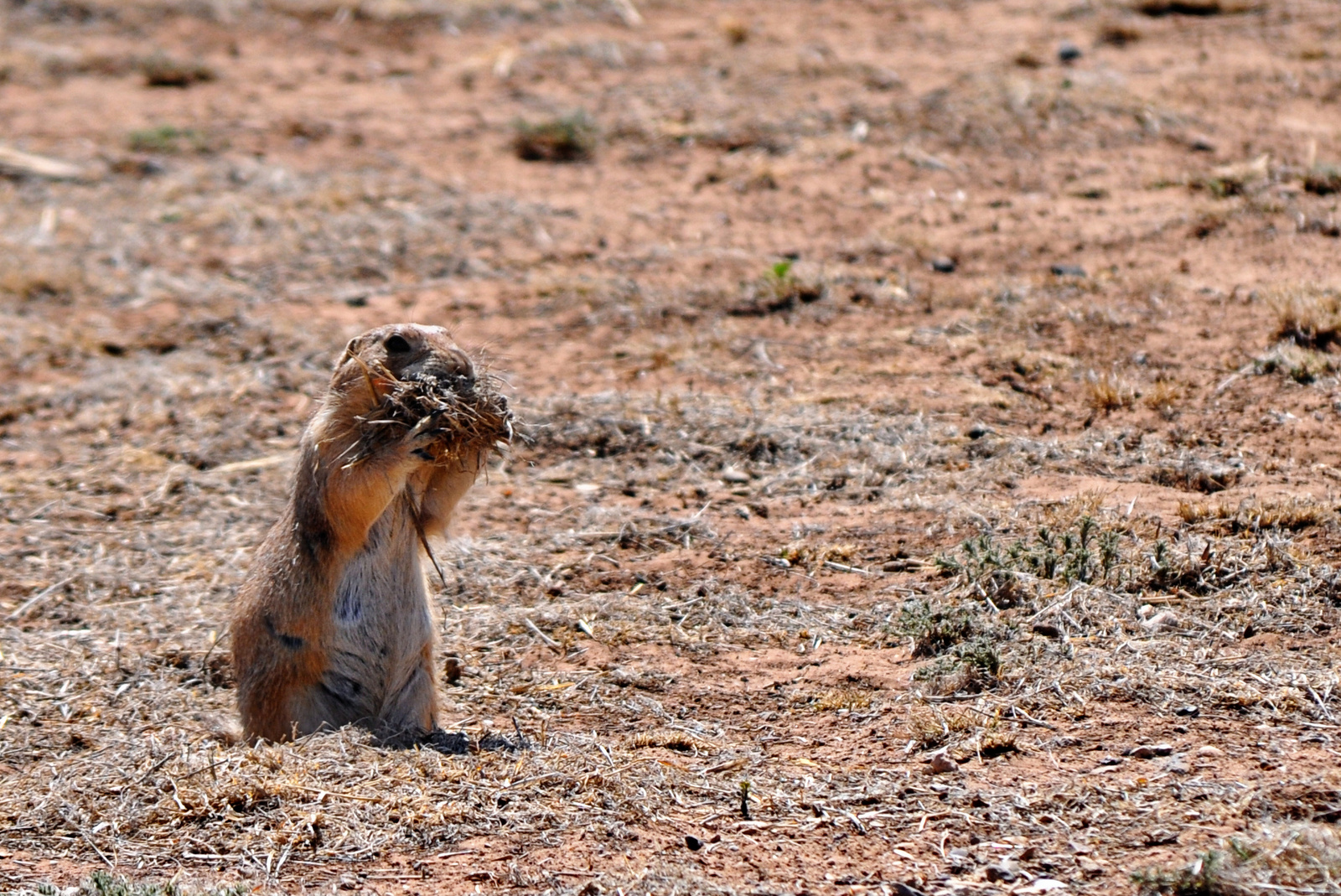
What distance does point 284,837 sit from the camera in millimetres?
5164

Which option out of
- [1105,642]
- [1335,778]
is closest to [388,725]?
[1105,642]

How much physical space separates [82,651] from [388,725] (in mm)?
1813

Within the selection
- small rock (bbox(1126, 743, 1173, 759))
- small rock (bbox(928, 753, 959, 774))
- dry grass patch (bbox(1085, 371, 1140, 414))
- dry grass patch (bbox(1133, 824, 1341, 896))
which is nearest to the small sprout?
dry grass patch (bbox(1085, 371, 1140, 414))

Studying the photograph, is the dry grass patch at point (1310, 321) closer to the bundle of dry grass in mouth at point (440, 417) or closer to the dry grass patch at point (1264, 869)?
the dry grass patch at point (1264, 869)

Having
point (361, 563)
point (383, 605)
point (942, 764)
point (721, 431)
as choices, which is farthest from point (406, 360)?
point (721, 431)

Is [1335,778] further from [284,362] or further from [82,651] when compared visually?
[284,362]

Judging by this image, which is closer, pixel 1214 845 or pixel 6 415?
pixel 1214 845

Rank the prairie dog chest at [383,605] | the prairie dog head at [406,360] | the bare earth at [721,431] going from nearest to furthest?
the bare earth at [721,431]
the prairie dog head at [406,360]
the prairie dog chest at [383,605]

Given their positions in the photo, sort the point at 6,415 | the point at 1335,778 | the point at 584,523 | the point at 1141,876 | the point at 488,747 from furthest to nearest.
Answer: the point at 6,415 → the point at 584,523 → the point at 488,747 → the point at 1335,778 → the point at 1141,876

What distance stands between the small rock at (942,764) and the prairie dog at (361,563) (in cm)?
196

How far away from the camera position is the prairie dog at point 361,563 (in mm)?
6070

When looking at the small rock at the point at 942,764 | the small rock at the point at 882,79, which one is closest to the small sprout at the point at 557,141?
the small rock at the point at 882,79

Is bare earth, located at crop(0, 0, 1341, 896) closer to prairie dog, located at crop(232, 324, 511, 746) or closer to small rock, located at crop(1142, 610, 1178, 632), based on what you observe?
small rock, located at crop(1142, 610, 1178, 632)

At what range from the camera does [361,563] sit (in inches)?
249
